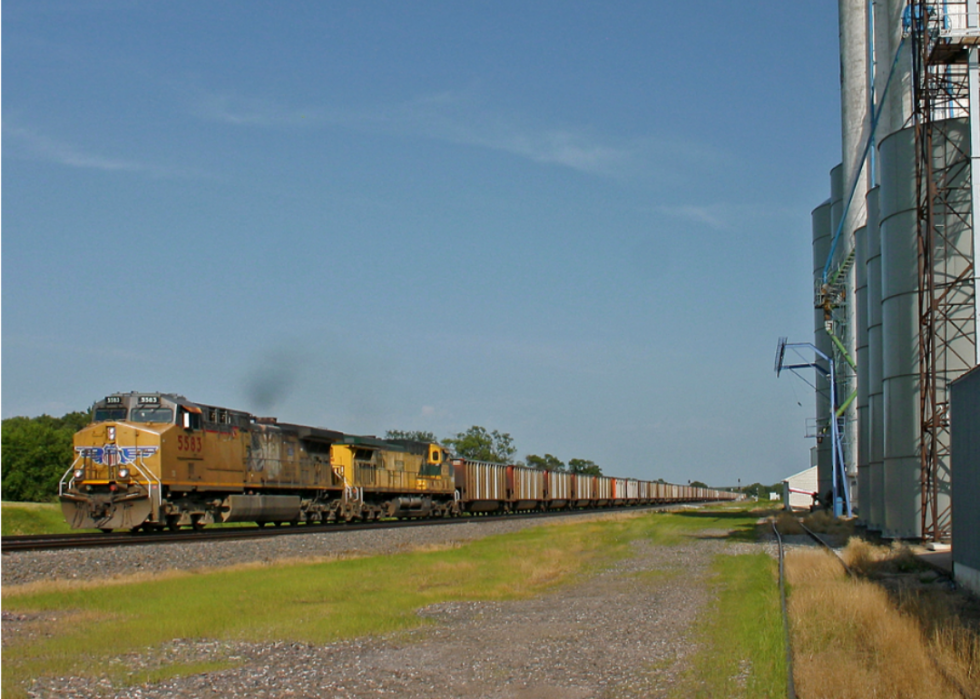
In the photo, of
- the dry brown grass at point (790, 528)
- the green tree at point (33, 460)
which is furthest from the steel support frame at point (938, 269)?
the green tree at point (33, 460)

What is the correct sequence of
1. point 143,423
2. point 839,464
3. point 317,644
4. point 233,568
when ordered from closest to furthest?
point 317,644
point 233,568
point 143,423
point 839,464

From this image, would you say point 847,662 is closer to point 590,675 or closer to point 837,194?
point 590,675

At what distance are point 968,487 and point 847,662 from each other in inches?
327

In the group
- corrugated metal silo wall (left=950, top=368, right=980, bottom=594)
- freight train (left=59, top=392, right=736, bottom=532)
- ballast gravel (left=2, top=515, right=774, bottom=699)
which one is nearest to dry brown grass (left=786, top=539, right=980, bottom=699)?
ballast gravel (left=2, top=515, right=774, bottom=699)

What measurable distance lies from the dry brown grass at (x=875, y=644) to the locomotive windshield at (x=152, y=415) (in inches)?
622

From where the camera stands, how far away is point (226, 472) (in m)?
25.5

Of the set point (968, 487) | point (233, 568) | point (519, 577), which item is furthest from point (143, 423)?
point (968, 487)

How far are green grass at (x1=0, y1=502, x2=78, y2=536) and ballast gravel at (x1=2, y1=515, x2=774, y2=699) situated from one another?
23.8m

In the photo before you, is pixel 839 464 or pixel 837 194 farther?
pixel 837 194

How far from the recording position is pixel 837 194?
53531 mm

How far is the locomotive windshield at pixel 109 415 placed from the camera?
23.7 m

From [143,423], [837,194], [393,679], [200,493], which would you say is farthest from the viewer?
[837,194]

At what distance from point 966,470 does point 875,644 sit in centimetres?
760

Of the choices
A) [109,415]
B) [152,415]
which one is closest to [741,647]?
[152,415]
